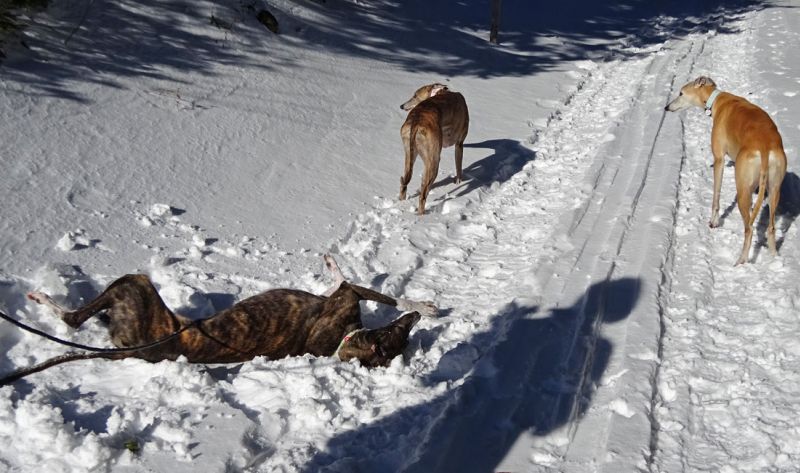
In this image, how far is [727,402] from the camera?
4.25 m

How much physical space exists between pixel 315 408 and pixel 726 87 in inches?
435

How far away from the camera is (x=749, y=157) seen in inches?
239

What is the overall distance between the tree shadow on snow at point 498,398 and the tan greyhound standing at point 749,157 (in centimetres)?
155

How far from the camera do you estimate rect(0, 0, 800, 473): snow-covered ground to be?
12.9 ft

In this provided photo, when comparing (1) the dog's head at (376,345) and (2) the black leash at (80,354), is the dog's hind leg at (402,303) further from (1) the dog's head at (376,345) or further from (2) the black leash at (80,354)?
(2) the black leash at (80,354)

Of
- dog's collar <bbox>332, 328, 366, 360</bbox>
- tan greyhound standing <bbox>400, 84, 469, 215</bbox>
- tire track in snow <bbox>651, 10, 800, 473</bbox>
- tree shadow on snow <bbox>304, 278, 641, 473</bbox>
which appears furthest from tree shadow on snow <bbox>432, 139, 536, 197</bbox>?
dog's collar <bbox>332, 328, 366, 360</bbox>

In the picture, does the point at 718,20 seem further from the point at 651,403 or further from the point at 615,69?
the point at 651,403

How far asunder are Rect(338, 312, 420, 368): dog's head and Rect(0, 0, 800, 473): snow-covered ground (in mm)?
91

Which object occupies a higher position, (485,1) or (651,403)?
(485,1)

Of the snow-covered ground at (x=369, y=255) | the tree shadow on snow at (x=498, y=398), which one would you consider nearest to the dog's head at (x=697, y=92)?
the snow-covered ground at (x=369, y=255)

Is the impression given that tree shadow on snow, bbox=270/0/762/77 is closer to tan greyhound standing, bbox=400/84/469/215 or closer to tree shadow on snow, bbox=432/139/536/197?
tree shadow on snow, bbox=432/139/536/197

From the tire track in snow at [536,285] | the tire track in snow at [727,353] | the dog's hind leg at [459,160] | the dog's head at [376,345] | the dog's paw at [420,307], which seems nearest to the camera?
the tire track in snow at [727,353]

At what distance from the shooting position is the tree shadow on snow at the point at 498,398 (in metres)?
3.88

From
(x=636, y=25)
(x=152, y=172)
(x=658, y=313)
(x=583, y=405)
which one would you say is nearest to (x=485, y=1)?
(x=636, y=25)
